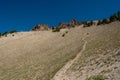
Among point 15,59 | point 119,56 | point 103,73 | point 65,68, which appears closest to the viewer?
point 103,73

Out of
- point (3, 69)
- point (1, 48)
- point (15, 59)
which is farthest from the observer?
point (1, 48)

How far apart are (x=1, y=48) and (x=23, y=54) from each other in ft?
37.4

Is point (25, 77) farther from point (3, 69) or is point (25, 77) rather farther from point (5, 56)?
point (5, 56)

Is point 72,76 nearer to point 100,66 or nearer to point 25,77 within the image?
point 100,66

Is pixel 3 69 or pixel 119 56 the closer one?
pixel 119 56

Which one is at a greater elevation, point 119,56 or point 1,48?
point 1,48

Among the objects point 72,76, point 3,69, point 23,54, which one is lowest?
point 72,76

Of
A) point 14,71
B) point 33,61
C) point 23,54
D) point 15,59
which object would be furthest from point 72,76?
point 23,54

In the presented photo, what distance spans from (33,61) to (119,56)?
17652mm

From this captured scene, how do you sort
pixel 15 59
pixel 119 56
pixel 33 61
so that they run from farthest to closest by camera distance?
pixel 15 59 → pixel 33 61 → pixel 119 56

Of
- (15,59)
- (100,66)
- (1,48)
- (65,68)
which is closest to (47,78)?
(65,68)

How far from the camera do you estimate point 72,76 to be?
80.4ft

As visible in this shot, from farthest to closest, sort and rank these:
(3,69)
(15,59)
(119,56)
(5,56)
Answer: (5,56), (15,59), (3,69), (119,56)

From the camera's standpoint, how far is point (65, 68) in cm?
2881
